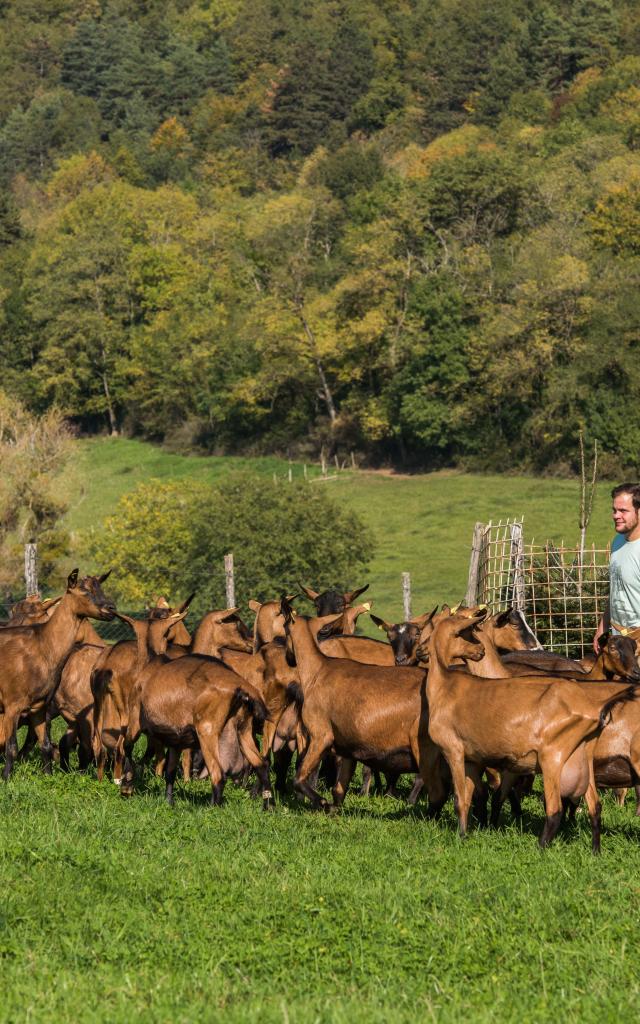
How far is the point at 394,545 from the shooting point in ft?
211

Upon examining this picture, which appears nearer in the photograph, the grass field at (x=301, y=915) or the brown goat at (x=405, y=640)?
the grass field at (x=301, y=915)

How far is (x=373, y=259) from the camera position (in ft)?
280

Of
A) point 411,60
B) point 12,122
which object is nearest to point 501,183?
point 411,60

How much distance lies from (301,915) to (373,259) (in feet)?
257

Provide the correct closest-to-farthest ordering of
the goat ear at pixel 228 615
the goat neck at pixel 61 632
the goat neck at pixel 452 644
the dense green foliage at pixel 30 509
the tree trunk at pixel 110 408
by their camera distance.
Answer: the goat neck at pixel 452 644 → the goat neck at pixel 61 632 → the goat ear at pixel 228 615 → the dense green foliage at pixel 30 509 → the tree trunk at pixel 110 408

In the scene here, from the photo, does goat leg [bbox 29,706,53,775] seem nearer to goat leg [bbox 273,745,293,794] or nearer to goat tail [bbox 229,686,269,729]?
goat leg [bbox 273,745,293,794]

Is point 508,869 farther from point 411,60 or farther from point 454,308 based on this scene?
point 411,60

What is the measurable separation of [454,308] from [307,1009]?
2858 inches

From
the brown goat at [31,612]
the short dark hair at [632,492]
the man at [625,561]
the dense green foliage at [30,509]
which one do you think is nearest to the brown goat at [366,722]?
the man at [625,561]

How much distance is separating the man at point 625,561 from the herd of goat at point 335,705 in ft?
0.93

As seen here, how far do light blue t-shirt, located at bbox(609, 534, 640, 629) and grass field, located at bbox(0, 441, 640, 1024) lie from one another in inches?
65.4

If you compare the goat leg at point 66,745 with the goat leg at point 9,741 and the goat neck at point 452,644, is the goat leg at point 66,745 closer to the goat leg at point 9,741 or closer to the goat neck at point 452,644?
the goat leg at point 9,741

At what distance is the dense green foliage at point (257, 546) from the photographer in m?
43.0

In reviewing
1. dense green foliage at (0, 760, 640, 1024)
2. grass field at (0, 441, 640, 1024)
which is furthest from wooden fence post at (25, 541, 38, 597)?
dense green foliage at (0, 760, 640, 1024)
